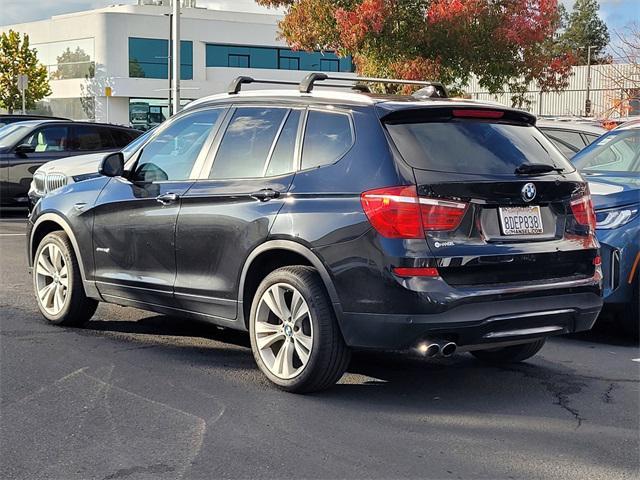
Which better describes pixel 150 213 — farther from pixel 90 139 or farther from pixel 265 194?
pixel 90 139

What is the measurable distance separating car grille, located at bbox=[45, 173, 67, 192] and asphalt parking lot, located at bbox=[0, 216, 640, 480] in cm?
399

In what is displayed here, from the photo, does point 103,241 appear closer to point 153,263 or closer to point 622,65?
point 153,263

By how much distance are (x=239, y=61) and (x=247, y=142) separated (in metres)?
61.8

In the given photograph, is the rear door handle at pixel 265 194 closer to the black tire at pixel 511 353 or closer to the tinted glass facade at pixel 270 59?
the black tire at pixel 511 353

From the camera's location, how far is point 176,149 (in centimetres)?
661

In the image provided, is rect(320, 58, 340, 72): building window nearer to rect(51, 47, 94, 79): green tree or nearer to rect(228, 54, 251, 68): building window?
rect(228, 54, 251, 68): building window

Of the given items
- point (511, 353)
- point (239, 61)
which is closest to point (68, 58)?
point (239, 61)

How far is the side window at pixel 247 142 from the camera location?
5984mm

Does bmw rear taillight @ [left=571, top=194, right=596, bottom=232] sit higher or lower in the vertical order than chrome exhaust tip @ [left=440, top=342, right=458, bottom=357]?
higher

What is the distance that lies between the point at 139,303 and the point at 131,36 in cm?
5743

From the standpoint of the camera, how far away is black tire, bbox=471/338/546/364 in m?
6.41

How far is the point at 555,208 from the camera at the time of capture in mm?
5582

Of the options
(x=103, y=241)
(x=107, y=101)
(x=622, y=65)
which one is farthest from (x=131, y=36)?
(x=103, y=241)

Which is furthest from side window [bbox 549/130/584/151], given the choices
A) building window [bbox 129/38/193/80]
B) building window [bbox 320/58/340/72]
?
building window [bbox 320/58/340/72]
